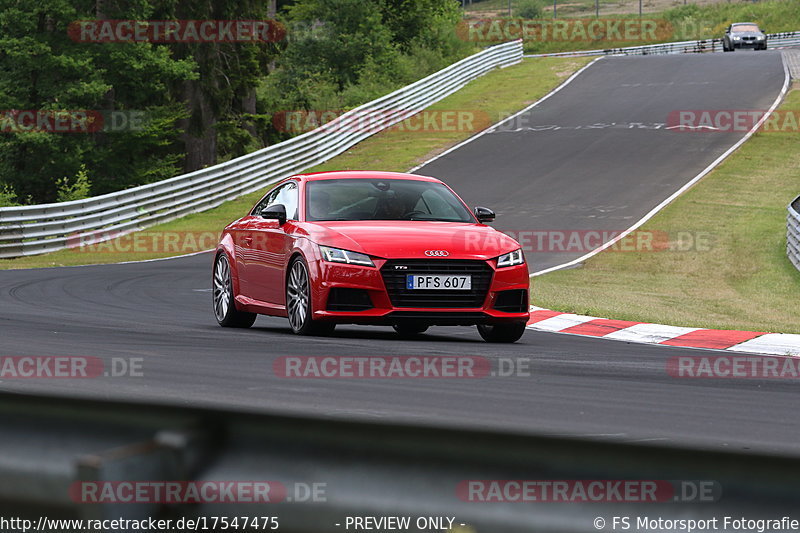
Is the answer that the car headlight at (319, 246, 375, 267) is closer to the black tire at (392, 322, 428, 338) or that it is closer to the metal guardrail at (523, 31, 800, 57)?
the black tire at (392, 322, 428, 338)

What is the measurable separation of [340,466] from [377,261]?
23.5 ft

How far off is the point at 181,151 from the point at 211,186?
8.32 metres

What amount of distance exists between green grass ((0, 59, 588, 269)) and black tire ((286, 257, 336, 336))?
13.7 metres

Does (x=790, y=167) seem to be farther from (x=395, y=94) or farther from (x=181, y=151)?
(x=181, y=151)

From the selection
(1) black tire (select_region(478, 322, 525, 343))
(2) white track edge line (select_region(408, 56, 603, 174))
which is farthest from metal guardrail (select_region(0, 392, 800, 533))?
(2) white track edge line (select_region(408, 56, 603, 174))

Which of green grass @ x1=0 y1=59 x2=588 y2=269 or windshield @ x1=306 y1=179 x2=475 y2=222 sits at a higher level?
windshield @ x1=306 y1=179 x2=475 y2=222

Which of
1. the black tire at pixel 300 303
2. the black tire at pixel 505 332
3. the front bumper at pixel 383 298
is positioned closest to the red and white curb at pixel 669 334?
the black tire at pixel 505 332

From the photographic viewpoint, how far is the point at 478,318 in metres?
10.0

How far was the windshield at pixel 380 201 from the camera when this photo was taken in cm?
1095

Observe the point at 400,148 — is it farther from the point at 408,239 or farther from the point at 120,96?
the point at 408,239

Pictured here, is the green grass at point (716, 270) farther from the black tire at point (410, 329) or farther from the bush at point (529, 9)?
the bush at point (529, 9)

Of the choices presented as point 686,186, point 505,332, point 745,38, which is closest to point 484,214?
point 505,332

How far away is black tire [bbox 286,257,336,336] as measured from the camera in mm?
10055

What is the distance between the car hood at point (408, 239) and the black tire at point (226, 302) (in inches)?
65.8
